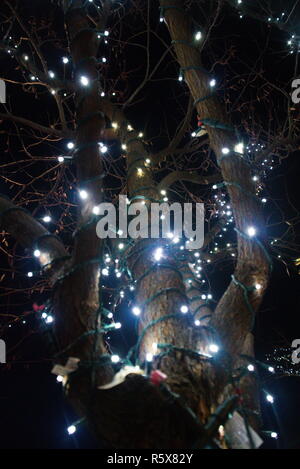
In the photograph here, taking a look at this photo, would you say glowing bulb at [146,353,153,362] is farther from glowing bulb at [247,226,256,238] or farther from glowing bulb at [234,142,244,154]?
glowing bulb at [234,142,244,154]

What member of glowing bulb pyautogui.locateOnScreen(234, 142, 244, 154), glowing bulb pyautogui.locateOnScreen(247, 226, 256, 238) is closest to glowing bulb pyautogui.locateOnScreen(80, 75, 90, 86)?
glowing bulb pyautogui.locateOnScreen(234, 142, 244, 154)

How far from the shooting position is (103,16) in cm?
358

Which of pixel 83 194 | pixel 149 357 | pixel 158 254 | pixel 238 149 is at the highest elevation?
pixel 238 149

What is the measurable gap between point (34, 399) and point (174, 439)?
7.24 m

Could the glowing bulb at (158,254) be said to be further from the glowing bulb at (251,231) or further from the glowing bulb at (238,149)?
the glowing bulb at (238,149)

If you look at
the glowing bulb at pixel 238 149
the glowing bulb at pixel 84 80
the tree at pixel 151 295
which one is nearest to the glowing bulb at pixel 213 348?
the tree at pixel 151 295

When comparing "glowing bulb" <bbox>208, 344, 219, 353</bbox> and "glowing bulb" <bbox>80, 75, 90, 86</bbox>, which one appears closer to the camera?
"glowing bulb" <bbox>208, 344, 219, 353</bbox>

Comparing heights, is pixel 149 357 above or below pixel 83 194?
below

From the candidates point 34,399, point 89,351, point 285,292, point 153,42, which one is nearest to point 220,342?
point 89,351

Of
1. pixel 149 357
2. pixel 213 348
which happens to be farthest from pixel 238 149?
pixel 149 357

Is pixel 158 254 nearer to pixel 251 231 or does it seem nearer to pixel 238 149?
pixel 251 231

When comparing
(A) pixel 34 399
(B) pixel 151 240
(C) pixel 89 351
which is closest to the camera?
(C) pixel 89 351
